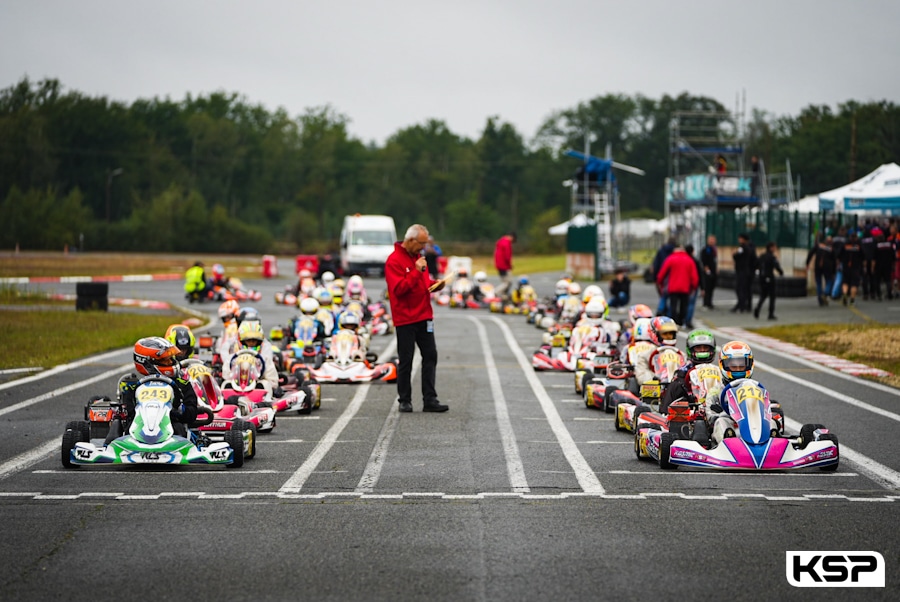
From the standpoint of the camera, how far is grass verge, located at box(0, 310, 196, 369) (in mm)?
18922

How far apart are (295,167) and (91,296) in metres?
82.1

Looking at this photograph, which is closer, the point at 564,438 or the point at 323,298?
the point at 564,438

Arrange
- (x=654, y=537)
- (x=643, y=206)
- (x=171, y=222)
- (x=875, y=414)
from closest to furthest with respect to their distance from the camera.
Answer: (x=654, y=537) → (x=875, y=414) → (x=171, y=222) → (x=643, y=206)

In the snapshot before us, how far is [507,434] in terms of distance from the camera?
454 inches

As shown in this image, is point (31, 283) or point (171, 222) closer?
point (31, 283)

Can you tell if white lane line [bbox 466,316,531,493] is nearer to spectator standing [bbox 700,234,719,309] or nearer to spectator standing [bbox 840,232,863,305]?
spectator standing [bbox 700,234,719,309]

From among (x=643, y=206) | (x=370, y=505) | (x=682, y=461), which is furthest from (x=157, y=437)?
(x=643, y=206)

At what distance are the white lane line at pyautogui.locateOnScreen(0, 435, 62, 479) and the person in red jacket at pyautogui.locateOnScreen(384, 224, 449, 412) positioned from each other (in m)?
3.87

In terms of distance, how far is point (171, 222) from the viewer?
8294 centimetres

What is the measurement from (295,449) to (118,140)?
91.1 m

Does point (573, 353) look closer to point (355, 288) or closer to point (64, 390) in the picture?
point (64, 390)

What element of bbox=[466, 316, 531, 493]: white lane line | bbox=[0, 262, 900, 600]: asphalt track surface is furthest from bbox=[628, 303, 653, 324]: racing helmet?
bbox=[0, 262, 900, 600]: asphalt track surface

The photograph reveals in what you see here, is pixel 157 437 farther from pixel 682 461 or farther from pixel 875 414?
pixel 875 414

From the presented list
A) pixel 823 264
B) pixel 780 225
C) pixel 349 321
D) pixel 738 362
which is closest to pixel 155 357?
pixel 738 362
